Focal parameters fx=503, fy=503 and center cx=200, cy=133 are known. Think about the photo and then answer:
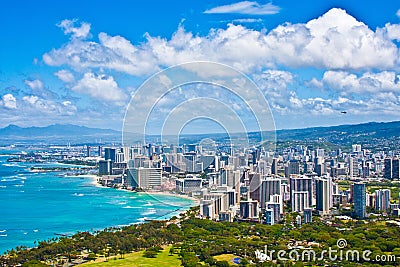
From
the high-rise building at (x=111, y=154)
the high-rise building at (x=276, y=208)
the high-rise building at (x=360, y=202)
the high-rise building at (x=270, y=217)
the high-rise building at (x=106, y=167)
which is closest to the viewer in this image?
the high-rise building at (x=270, y=217)

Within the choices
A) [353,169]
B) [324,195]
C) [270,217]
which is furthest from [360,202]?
[353,169]

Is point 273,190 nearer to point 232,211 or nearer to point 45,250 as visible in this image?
point 232,211

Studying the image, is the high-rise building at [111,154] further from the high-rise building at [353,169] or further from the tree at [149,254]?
the tree at [149,254]

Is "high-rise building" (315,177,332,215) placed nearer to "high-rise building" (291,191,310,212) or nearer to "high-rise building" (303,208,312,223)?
"high-rise building" (291,191,310,212)

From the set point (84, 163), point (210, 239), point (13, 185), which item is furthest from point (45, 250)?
point (84, 163)

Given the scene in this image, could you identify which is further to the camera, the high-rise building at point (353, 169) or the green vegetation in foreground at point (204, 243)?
the high-rise building at point (353, 169)

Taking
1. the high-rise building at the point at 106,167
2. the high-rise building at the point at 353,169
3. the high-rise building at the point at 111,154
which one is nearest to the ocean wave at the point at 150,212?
the high-rise building at the point at 106,167

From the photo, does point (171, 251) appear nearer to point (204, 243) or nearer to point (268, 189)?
point (204, 243)
